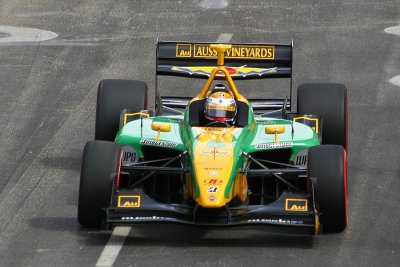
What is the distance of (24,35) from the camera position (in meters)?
24.0

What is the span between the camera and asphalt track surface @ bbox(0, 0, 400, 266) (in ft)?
43.5

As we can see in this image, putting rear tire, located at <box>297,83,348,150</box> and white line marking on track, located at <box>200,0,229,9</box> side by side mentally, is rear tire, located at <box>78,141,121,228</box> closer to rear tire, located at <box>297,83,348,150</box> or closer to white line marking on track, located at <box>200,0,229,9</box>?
rear tire, located at <box>297,83,348,150</box>

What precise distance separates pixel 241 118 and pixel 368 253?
2381mm

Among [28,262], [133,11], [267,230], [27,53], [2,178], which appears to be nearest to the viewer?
[28,262]

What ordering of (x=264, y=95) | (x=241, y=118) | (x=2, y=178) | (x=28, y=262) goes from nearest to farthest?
(x=28, y=262), (x=241, y=118), (x=2, y=178), (x=264, y=95)

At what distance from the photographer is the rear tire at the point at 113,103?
52.9 feet

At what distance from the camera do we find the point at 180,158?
14.2 meters

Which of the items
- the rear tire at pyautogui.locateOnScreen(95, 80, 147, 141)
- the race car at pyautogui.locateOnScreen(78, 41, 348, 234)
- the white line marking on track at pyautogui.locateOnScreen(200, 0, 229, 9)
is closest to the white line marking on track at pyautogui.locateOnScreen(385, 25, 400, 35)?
the white line marking on track at pyautogui.locateOnScreen(200, 0, 229, 9)

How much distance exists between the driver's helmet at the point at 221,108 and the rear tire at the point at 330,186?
1351mm

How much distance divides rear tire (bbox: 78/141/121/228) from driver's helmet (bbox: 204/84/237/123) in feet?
4.60

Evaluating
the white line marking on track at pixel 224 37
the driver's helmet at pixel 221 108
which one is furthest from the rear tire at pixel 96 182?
the white line marking on track at pixel 224 37

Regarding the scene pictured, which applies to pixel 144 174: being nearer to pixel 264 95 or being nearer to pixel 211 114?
pixel 211 114

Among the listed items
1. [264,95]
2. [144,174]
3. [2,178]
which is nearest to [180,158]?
[144,174]

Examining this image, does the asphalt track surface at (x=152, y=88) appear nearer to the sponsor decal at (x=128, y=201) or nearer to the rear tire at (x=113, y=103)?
the sponsor decal at (x=128, y=201)
